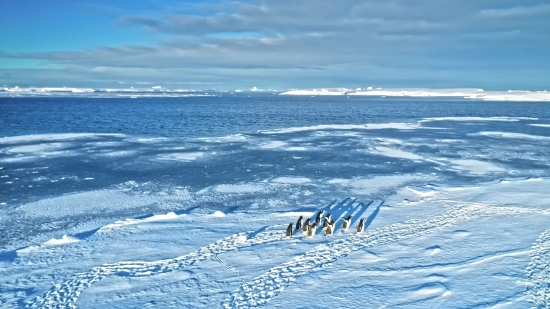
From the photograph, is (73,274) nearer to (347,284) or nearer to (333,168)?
(347,284)

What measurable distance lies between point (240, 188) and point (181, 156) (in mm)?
6905

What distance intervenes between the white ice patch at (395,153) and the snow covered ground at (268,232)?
288 millimetres

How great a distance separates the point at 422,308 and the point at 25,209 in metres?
10.9

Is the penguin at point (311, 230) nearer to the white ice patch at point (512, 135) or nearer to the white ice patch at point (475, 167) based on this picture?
the white ice patch at point (475, 167)

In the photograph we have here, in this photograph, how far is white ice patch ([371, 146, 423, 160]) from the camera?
20375 millimetres

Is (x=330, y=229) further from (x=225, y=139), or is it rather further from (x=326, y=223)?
(x=225, y=139)

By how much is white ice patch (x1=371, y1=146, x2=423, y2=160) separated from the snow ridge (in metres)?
10.7

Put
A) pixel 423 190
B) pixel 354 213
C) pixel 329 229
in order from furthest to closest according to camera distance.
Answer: pixel 423 190, pixel 354 213, pixel 329 229

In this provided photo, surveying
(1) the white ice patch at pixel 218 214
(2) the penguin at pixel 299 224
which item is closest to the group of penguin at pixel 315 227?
(2) the penguin at pixel 299 224

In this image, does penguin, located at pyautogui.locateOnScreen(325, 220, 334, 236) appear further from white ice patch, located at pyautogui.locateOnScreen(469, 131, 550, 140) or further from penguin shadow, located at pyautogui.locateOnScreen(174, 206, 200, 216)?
white ice patch, located at pyautogui.locateOnScreen(469, 131, 550, 140)

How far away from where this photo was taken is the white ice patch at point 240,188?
13.9 m

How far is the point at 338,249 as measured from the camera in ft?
30.4

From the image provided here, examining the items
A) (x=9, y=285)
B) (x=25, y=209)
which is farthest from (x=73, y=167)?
(x=9, y=285)

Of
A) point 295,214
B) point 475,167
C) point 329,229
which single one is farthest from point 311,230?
point 475,167
